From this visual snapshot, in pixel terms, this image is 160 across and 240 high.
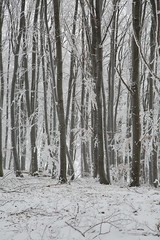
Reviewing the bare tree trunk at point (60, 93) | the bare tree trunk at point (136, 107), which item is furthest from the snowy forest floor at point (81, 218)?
the bare tree trunk at point (60, 93)

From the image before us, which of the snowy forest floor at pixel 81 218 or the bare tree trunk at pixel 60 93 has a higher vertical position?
the bare tree trunk at pixel 60 93

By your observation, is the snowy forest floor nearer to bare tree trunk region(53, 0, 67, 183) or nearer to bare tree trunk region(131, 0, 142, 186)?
bare tree trunk region(131, 0, 142, 186)

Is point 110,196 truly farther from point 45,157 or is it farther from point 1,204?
point 45,157

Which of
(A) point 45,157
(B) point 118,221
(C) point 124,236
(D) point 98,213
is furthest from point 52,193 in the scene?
(A) point 45,157

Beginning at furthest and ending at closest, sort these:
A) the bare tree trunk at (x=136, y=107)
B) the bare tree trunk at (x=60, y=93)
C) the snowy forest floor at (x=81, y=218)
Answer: the bare tree trunk at (x=60, y=93), the bare tree trunk at (x=136, y=107), the snowy forest floor at (x=81, y=218)

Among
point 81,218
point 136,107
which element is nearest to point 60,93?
point 136,107

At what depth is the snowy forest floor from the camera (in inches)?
137

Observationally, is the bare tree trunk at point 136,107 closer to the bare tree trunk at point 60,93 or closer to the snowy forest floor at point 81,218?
the snowy forest floor at point 81,218

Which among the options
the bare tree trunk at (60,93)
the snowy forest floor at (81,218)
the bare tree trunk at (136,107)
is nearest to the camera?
the snowy forest floor at (81,218)

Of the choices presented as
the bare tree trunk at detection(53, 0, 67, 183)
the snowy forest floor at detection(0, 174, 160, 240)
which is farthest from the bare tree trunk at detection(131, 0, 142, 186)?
the bare tree trunk at detection(53, 0, 67, 183)

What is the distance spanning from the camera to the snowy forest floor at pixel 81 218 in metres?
3.48

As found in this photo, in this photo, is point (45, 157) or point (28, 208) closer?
point (28, 208)

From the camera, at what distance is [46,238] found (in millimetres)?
3465

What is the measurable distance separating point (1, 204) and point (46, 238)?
69.3 inches
